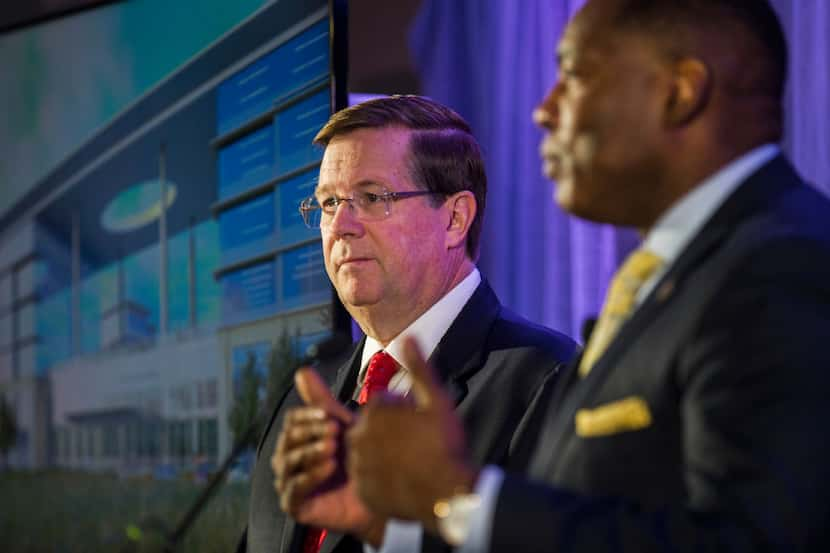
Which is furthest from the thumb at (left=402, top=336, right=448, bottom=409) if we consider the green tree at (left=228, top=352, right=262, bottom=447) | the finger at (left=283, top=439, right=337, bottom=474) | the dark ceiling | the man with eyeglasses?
the dark ceiling

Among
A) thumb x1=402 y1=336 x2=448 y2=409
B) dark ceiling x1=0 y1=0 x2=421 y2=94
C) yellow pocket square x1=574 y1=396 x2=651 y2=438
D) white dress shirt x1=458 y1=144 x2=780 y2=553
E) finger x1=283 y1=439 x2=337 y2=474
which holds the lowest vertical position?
finger x1=283 y1=439 x2=337 y2=474

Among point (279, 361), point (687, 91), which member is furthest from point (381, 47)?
point (687, 91)

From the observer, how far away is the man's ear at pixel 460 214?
2385 millimetres

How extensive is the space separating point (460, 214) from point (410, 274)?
20 cm

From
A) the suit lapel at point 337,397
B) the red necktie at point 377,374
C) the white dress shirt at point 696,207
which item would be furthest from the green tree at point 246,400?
the white dress shirt at point 696,207

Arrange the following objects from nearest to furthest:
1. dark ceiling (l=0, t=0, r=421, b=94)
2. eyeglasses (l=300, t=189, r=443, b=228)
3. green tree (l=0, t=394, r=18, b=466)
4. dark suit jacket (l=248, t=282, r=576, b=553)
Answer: dark suit jacket (l=248, t=282, r=576, b=553), eyeglasses (l=300, t=189, r=443, b=228), dark ceiling (l=0, t=0, r=421, b=94), green tree (l=0, t=394, r=18, b=466)

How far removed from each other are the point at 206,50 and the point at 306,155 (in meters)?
0.68

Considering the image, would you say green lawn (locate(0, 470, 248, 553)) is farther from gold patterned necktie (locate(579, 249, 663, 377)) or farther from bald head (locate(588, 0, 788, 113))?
bald head (locate(588, 0, 788, 113))

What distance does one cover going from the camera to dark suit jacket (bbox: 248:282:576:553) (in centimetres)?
197

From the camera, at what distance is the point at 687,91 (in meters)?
1.11

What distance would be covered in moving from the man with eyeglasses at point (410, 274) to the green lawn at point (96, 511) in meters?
1.02

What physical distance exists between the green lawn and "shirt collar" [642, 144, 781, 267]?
7.92 feet

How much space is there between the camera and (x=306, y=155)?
3.23m

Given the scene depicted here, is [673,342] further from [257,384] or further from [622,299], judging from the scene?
[257,384]
